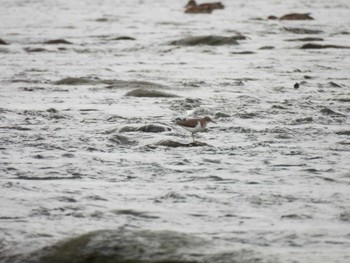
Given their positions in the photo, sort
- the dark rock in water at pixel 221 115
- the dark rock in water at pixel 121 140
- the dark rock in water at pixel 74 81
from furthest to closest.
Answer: the dark rock in water at pixel 74 81, the dark rock in water at pixel 221 115, the dark rock in water at pixel 121 140

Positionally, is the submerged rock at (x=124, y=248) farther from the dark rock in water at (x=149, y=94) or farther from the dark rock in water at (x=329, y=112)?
the dark rock in water at (x=149, y=94)

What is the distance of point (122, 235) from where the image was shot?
16.0 feet

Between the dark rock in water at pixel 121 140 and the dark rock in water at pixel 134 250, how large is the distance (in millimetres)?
2952

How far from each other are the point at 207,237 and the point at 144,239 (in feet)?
1.36

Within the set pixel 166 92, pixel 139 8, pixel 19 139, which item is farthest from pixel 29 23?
pixel 19 139

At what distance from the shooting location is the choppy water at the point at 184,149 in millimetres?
5344

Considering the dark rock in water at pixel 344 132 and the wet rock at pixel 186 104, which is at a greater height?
the dark rock in water at pixel 344 132

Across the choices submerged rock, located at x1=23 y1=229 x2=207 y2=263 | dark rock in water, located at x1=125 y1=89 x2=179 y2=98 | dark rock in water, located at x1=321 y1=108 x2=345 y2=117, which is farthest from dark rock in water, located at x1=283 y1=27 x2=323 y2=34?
submerged rock, located at x1=23 y1=229 x2=207 y2=263

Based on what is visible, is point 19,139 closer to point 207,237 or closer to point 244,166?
point 244,166

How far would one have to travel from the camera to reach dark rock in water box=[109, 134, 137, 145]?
7.86m

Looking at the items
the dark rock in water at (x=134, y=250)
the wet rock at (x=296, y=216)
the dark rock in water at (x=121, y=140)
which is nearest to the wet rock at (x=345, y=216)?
the wet rock at (x=296, y=216)

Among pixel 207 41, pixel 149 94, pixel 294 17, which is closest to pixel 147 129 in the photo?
pixel 149 94

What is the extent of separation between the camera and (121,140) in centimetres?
793

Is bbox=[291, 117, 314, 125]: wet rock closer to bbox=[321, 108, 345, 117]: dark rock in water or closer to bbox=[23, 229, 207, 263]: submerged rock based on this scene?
bbox=[321, 108, 345, 117]: dark rock in water
